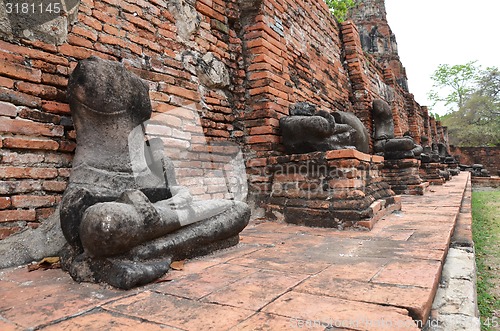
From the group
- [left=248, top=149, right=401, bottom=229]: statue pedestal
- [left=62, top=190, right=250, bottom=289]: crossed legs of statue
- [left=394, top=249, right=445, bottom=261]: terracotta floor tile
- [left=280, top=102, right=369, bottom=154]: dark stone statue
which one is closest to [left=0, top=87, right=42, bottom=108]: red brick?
[left=62, top=190, right=250, bottom=289]: crossed legs of statue

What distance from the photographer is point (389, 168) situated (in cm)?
666

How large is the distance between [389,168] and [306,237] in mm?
4421

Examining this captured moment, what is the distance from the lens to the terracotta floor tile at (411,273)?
5.29 ft

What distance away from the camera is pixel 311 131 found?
3.54 meters

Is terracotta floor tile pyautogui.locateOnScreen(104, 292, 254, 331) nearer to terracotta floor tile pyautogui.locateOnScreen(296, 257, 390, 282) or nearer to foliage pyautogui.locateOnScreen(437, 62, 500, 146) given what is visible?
terracotta floor tile pyautogui.locateOnScreen(296, 257, 390, 282)

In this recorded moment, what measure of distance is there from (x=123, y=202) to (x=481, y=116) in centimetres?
3075

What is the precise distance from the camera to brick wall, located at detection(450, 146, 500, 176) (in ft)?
68.8

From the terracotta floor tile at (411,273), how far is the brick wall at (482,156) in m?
22.8

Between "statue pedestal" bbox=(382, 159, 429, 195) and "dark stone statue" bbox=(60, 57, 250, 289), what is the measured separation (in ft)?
15.7

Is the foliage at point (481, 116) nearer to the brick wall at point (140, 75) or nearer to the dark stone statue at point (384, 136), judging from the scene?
the dark stone statue at point (384, 136)

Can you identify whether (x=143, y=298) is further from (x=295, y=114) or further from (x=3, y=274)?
(x=295, y=114)

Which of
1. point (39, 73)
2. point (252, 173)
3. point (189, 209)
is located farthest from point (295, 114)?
point (39, 73)

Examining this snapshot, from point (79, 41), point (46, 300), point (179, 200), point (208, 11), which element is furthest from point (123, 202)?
point (208, 11)

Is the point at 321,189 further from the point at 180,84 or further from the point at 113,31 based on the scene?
the point at 113,31
